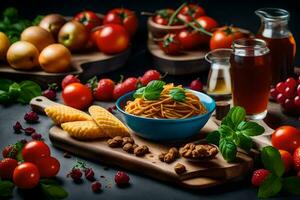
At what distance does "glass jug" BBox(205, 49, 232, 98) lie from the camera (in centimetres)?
298

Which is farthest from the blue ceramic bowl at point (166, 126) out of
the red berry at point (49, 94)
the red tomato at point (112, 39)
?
the red tomato at point (112, 39)

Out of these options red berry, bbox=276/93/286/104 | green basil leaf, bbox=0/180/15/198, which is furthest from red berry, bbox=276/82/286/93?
green basil leaf, bbox=0/180/15/198

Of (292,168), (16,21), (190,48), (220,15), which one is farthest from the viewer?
(220,15)

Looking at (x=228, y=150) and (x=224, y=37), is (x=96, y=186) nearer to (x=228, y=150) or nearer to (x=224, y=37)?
(x=228, y=150)

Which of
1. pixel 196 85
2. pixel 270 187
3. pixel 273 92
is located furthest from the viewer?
pixel 196 85

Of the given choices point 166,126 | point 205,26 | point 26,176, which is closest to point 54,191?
point 26,176

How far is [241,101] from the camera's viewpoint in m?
2.77

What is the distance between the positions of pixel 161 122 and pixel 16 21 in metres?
1.67

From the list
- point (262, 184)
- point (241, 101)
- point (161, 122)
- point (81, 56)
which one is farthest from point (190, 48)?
point (262, 184)

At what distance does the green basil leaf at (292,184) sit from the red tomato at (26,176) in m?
0.81

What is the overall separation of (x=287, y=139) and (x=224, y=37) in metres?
1.10

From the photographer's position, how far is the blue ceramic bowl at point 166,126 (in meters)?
2.54

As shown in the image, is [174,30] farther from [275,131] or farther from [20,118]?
[275,131]

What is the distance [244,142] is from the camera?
2.40 meters
